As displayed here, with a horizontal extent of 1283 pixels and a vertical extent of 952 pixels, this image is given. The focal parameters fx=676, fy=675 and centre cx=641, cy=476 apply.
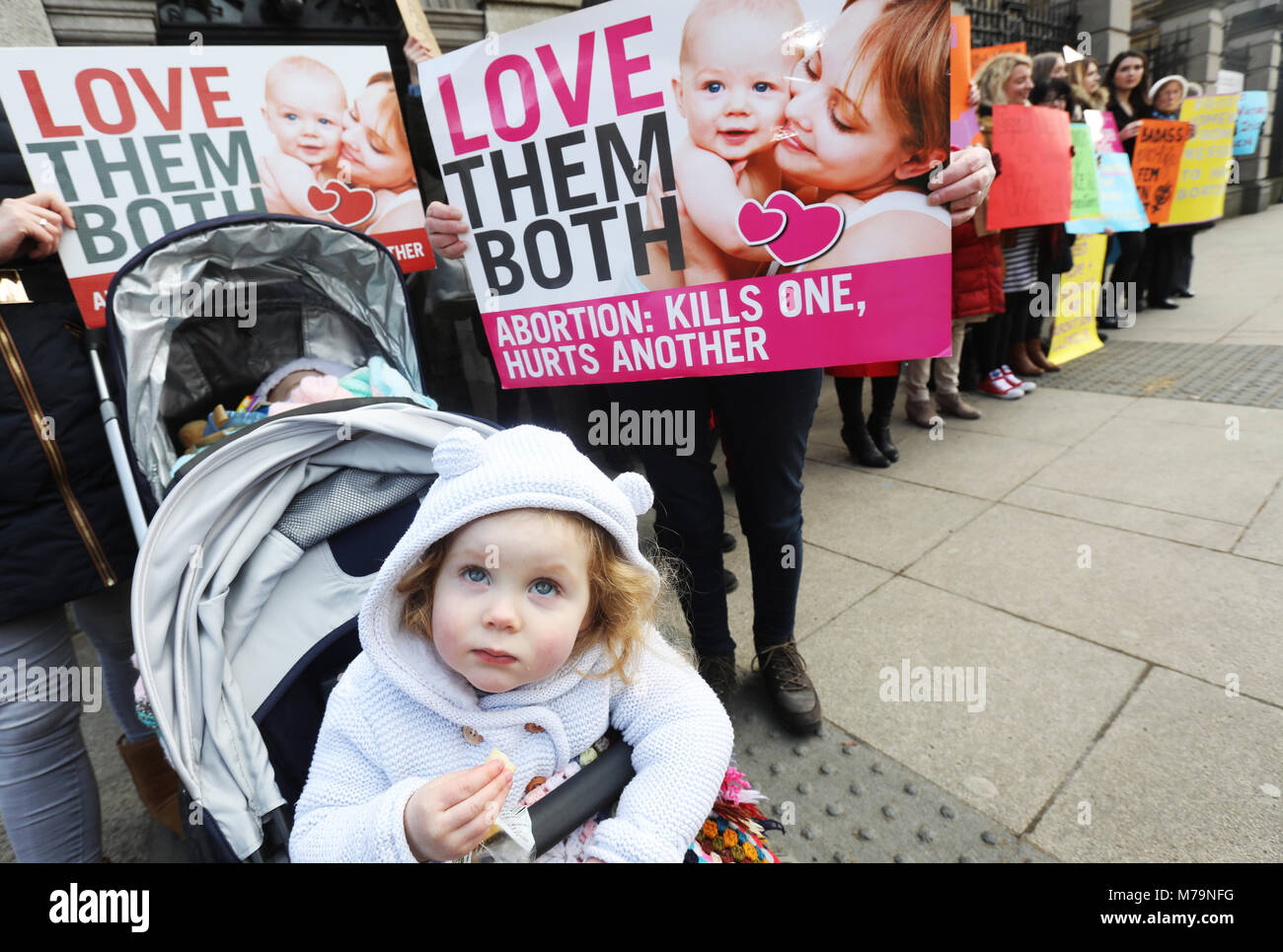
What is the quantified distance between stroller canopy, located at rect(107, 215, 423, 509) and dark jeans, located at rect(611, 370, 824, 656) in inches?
32.4

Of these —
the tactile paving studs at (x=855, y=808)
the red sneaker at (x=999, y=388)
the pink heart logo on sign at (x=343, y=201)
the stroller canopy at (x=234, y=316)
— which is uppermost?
the pink heart logo on sign at (x=343, y=201)

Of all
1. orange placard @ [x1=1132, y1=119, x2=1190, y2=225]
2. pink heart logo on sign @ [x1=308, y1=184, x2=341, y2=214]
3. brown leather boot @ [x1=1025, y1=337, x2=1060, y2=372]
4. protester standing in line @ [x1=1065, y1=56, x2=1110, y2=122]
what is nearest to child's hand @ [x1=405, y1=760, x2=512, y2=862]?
pink heart logo on sign @ [x1=308, y1=184, x2=341, y2=214]

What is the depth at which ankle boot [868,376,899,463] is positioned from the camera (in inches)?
169

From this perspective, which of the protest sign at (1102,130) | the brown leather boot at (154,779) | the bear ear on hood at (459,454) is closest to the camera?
the bear ear on hood at (459,454)

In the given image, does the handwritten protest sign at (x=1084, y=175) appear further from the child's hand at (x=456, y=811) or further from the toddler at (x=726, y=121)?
the child's hand at (x=456, y=811)

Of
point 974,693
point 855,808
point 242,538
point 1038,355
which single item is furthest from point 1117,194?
point 242,538

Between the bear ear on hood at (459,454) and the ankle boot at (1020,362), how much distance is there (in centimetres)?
583

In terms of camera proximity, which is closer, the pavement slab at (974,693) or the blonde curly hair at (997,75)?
the pavement slab at (974,693)

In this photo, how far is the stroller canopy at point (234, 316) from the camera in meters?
1.67

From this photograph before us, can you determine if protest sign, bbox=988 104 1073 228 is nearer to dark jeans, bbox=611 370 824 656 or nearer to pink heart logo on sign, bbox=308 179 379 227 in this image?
dark jeans, bbox=611 370 824 656

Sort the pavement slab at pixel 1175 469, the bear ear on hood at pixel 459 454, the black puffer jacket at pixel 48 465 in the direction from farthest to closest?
the pavement slab at pixel 1175 469 < the black puffer jacket at pixel 48 465 < the bear ear on hood at pixel 459 454

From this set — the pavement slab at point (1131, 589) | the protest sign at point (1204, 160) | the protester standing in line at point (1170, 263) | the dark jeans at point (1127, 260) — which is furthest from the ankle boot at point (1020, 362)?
the protester standing in line at point (1170, 263)

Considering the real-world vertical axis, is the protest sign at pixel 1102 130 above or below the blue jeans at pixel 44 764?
above
